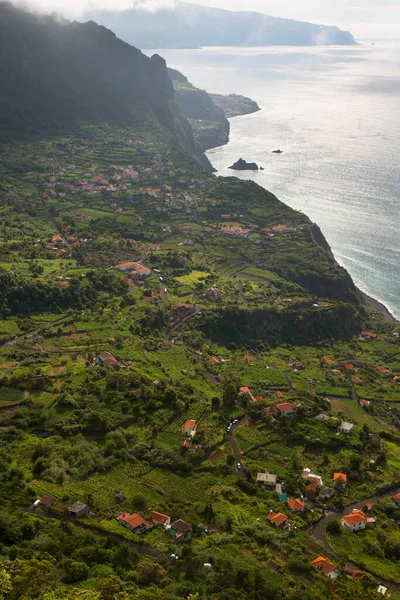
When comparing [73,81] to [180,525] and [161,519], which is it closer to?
[161,519]

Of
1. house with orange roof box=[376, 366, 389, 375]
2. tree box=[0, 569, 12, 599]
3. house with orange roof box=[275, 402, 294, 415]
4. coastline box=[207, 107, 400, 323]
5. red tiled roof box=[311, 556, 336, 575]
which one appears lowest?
house with orange roof box=[376, 366, 389, 375]

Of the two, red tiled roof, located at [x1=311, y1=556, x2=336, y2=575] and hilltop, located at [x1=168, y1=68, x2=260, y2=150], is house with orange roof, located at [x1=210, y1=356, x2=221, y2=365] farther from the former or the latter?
hilltop, located at [x1=168, y1=68, x2=260, y2=150]

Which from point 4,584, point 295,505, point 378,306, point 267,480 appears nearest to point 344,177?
point 378,306

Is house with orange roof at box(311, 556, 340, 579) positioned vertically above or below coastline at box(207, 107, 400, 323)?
above

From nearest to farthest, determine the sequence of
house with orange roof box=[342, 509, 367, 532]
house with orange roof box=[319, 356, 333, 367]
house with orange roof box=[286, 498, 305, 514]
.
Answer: house with orange roof box=[342, 509, 367, 532], house with orange roof box=[286, 498, 305, 514], house with orange roof box=[319, 356, 333, 367]

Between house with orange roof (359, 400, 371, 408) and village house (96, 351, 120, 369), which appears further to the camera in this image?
house with orange roof (359, 400, 371, 408)

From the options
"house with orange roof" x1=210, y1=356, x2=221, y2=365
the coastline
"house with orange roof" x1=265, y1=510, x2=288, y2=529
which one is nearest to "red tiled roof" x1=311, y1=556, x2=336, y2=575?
"house with orange roof" x1=265, y1=510, x2=288, y2=529

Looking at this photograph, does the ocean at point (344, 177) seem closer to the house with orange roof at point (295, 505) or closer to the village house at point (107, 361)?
the village house at point (107, 361)
